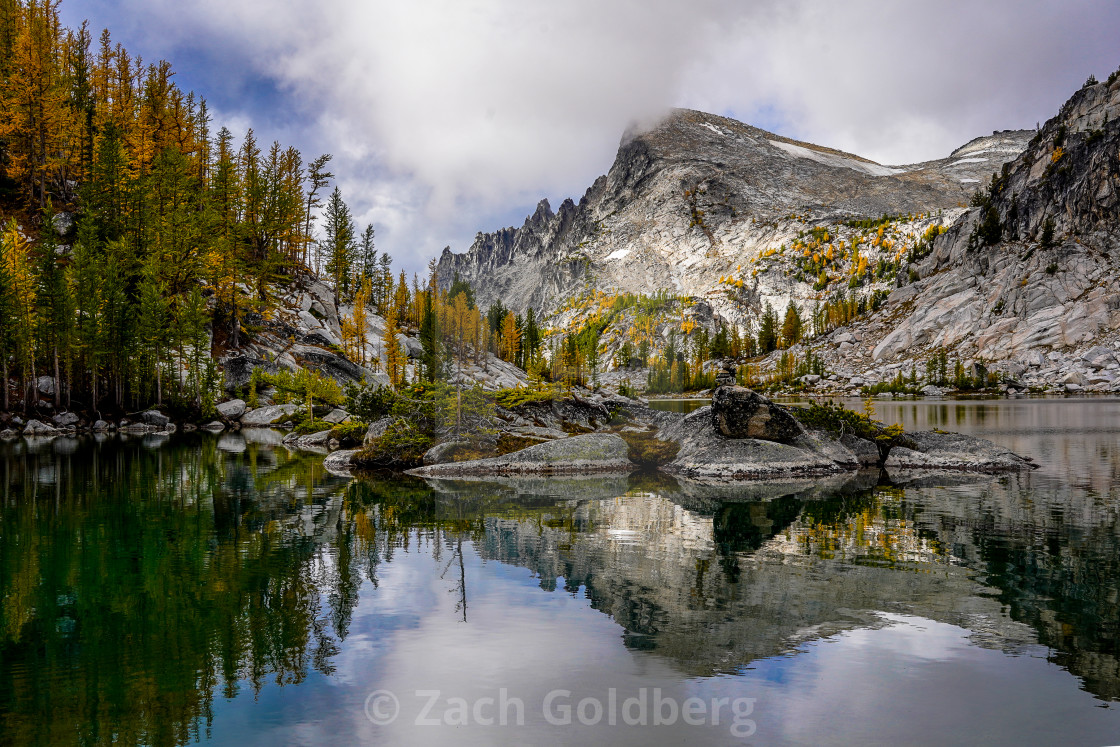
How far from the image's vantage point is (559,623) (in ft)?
33.9

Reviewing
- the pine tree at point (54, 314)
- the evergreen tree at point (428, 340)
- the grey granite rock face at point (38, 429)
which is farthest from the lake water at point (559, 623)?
the evergreen tree at point (428, 340)

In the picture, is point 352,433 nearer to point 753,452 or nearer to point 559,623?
point 753,452

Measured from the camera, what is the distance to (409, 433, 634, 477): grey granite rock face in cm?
2959

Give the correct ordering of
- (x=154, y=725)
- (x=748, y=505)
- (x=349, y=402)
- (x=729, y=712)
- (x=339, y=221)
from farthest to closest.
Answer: (x=339, y=221)
(x=349, y=402)
(x=748, y=505)
(x=729, y=712)
(x=154, y=725)

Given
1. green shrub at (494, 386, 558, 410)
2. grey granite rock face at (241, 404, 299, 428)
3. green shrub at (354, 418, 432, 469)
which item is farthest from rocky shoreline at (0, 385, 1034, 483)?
grey granite rock face at (241, 404, 299, 428)

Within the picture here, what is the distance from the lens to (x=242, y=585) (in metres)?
12.0

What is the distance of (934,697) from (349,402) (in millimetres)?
34345

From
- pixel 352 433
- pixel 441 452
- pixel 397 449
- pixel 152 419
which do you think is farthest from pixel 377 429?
pixel 152 419

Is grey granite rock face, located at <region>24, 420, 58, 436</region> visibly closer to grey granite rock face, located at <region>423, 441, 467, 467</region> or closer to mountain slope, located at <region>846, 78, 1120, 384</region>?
grey granite rock face, located at <region>423, 441, 467, 467</region>

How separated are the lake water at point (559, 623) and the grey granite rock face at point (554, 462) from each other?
8.15 metres

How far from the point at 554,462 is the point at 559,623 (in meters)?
19.7

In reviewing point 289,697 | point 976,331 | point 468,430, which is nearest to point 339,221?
point 468,430

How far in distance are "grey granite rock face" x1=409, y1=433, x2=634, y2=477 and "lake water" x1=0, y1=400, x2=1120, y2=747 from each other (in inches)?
321

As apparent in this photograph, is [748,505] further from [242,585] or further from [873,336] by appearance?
[873,336]
